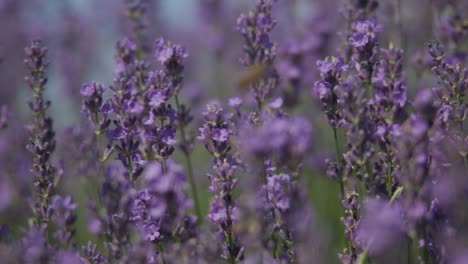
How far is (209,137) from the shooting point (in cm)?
265

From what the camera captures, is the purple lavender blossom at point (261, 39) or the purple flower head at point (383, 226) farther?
the purple lavender blossom at point (261, 39)

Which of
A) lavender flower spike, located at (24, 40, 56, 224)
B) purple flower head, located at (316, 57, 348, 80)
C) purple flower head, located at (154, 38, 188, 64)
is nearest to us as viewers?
purple flower head, located at (316, 57, 348, 80)

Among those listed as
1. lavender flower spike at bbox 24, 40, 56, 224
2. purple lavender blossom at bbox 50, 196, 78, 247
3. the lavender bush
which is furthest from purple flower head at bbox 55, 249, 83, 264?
lavender flower spike at bbox 24, 40, 56, 224

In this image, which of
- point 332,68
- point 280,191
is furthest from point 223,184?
point 332,68

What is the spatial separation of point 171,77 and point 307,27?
2.71 metres

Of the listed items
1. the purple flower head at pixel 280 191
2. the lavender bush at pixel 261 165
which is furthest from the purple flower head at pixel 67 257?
the purple flower head at pixel 280 191

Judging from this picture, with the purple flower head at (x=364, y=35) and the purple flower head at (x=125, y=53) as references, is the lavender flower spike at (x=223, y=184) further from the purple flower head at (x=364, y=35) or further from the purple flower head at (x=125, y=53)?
the purple flower head at (x=125, y=53)

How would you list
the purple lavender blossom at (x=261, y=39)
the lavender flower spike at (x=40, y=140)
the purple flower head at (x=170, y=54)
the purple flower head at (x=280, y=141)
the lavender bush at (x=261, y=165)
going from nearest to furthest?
the purple flower head at (x=280, y=141), the lavender bush at (x=261, y=165), the lavender flower spike at (x=40, y=140), the purple flower head at (x=170, y=54), the purple lavender blossom at (x=261, y=39)

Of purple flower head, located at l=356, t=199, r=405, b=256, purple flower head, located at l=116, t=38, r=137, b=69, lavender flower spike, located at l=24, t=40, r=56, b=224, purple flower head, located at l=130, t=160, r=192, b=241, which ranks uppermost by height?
purple flower head, located at l=116, t=38, r=137, b=69

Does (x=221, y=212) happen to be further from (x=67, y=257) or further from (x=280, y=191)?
(x=67, y=257)

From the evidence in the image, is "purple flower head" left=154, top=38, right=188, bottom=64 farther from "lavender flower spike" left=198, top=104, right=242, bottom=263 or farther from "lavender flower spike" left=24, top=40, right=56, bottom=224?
"lavender flower spike" left=24, top=40, right=56, bottom=224

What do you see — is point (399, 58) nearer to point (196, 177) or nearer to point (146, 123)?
point (146, 123)

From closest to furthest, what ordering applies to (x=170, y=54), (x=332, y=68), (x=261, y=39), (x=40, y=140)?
(x=332, y=68)
(x=40, y=140)
(x=170, y=54)
(x=261, y=39)

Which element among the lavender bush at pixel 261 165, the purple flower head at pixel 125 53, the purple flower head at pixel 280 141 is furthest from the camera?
the purple flower head at pixel 125 53
